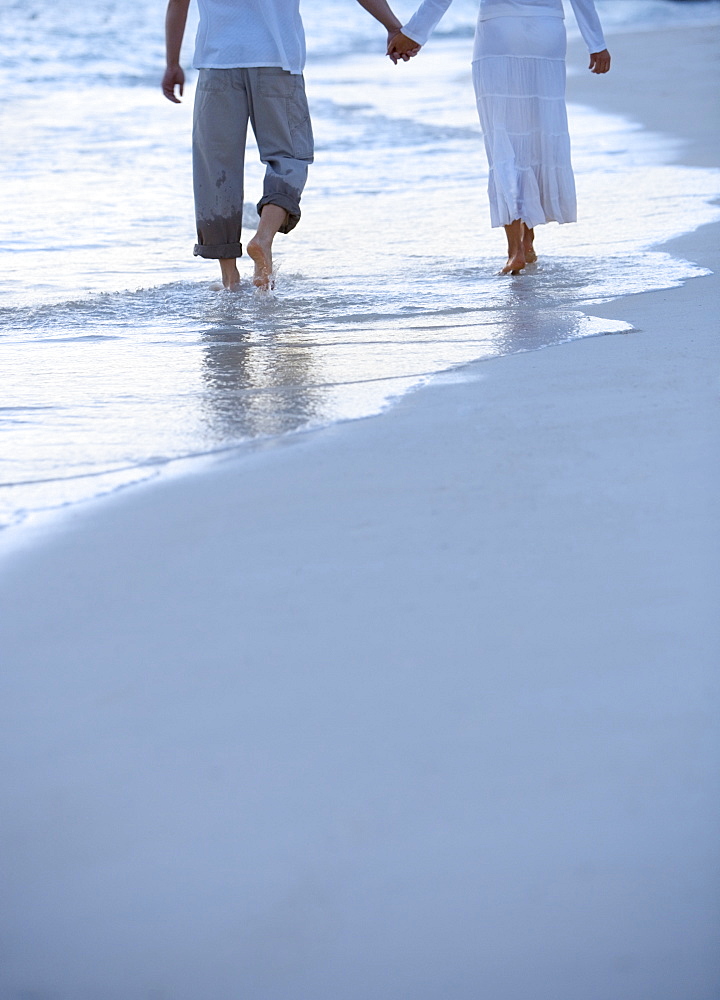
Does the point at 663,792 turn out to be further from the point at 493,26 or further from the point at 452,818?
the point at 493,26

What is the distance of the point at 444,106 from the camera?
10719 millimetres

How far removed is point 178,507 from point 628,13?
89.8 feet

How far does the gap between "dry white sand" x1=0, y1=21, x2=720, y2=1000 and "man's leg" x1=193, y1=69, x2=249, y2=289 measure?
2.18 metres

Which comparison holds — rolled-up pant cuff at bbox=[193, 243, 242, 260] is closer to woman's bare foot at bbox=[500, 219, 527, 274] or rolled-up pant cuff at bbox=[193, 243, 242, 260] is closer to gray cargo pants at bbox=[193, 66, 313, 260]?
gray cargo pants at bbox=[193, 66, 313, 260]

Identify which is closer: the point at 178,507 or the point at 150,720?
the point at 150,720

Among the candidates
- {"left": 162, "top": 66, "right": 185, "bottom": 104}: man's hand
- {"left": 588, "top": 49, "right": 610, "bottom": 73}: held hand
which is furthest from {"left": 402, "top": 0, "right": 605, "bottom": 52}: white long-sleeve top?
{"left": 162, "top": 66, "right": 185, "bottom": 104}: man's hand

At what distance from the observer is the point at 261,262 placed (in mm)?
4070

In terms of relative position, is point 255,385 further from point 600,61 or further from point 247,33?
point 600,61

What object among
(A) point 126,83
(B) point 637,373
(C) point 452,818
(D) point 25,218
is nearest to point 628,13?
(A) point 126,83

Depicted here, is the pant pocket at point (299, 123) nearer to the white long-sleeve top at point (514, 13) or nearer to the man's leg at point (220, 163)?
the man's leg at point (220, 163)

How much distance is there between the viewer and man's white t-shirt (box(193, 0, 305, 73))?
4.12 m

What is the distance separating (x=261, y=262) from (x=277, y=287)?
116mm

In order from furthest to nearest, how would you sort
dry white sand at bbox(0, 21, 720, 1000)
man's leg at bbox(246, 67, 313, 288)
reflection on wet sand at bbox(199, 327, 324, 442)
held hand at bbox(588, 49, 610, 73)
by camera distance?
held hand at bbox(588, 49, 610, 73) → man's leg at bbox(246, 67, 313, 288) → reflection on wet sand at bbox(199, 327, 324, 442) → dry white sand at bbox(0, 21, 720, 1000)

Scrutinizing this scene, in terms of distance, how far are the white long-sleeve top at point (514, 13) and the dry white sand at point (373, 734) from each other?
110 inches
